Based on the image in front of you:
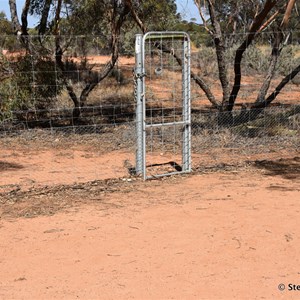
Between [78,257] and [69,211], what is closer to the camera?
[78,257]

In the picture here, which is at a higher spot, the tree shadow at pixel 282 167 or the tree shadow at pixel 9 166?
the tree shadow at pixel 282 167

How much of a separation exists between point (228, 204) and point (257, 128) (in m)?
5.80

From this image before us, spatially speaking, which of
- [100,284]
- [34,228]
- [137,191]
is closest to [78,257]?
[100,284]

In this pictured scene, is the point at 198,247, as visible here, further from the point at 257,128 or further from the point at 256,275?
the point at 257,128

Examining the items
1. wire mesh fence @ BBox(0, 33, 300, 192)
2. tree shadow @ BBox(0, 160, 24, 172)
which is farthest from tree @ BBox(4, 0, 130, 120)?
tree shadow @ BBox(0, 160, 24, 172)

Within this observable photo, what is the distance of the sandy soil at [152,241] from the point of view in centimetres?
425

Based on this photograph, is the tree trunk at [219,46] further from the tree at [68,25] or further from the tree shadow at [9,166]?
the tree shadow at [9,166]

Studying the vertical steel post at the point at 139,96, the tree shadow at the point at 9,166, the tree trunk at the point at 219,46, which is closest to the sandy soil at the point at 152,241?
the vertical steel post at the point at 139,96

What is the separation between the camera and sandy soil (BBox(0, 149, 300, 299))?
4246 millimetres

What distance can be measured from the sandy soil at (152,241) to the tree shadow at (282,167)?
22.0 inches

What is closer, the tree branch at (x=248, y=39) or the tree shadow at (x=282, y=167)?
the tree shadow at (x=282, y=167)

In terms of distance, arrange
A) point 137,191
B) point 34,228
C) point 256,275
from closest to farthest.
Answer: point 256,275, point 34,228, point 137,191

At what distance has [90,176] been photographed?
8422 millimetres

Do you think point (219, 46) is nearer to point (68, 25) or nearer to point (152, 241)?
point (68, 25)
